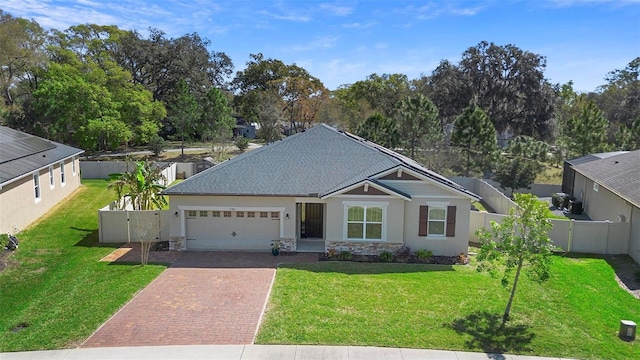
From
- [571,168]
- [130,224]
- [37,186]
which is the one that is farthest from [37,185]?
[571,168]

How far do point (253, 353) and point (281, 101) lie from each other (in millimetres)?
51834

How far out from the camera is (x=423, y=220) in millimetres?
18672

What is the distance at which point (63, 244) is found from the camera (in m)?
20.3

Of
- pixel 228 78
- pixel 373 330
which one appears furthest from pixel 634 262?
pixel 228 78

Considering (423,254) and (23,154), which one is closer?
(423,254)

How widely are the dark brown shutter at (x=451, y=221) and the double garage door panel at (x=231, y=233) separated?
673cm

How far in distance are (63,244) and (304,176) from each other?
10.6 m

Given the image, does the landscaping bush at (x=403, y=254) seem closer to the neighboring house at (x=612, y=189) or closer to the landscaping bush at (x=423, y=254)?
the landscaping bush at (x=423, y=254)

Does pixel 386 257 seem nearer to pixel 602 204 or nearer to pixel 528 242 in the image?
pixel 528 242

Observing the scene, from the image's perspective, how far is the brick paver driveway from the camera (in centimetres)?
1193

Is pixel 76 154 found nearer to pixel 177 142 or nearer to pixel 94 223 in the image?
pixel 94 223

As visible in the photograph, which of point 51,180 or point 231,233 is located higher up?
point 51,180

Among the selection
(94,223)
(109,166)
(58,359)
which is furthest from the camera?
(109,166)

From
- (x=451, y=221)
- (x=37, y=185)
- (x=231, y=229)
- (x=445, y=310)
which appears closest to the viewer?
(x=445, y=310)
